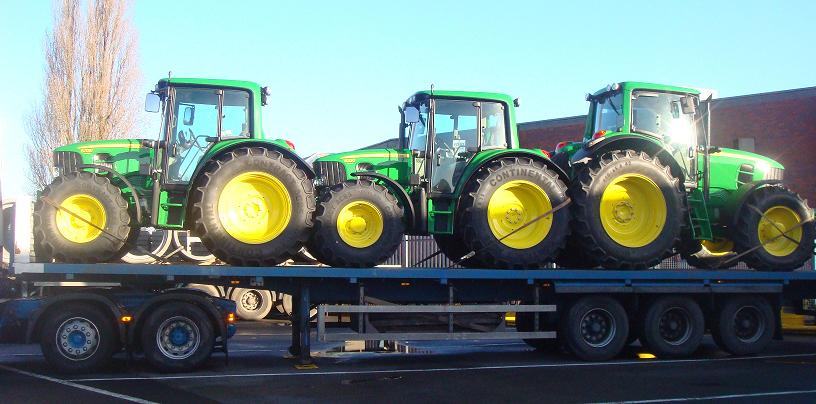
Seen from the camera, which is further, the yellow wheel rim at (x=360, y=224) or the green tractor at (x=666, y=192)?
the green tractor at (x=666, y=192)

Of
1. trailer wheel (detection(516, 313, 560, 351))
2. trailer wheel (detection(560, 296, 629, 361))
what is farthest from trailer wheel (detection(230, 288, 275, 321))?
trailer wheel (detection(560, 296, 629, 361))

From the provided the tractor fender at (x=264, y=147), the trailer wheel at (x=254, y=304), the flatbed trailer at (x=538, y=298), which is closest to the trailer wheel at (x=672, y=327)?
the flatbed trailer at (x=538, y=298)

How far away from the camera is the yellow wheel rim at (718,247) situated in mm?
14947

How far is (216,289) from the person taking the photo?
13555 mm

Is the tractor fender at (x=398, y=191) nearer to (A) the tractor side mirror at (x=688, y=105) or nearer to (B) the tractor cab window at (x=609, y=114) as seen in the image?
(B) the tractor cab window at (x=609, y=114)

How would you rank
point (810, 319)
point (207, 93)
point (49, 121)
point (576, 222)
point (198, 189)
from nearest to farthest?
point (198, 189), point (207, 93), point (576, 222), point (810, 319), point (49, 121)

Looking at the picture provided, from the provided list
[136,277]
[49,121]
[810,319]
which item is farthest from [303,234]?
[49,121]

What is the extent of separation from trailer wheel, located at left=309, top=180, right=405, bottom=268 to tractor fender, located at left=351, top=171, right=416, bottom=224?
0.63 feet

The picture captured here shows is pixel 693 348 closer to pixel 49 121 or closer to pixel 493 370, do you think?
pixel 493 370

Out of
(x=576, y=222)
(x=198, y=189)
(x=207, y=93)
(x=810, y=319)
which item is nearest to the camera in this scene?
(x=198, y=189)

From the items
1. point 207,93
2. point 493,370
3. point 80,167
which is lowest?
point 493,370

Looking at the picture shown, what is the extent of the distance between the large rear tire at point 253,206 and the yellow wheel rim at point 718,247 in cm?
725

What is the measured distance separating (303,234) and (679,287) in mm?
5857

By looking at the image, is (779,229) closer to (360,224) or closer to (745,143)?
(360,224)
